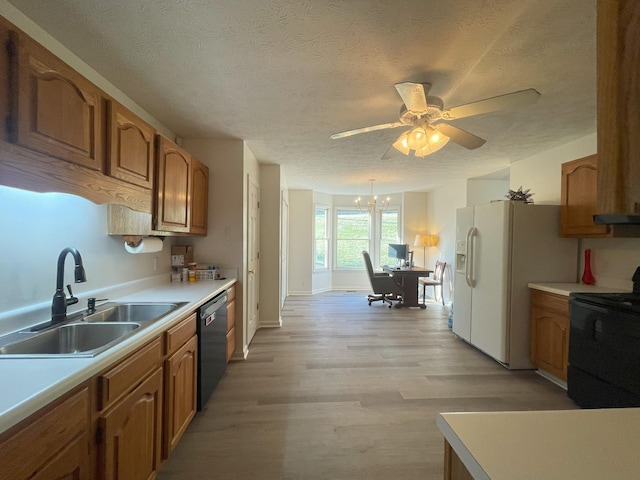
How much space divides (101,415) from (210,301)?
122 centimetres

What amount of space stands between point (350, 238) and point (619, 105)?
6.81 meters

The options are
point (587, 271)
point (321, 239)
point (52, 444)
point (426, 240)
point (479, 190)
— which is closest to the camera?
point (52, 444)

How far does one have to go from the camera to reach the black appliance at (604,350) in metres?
1.88

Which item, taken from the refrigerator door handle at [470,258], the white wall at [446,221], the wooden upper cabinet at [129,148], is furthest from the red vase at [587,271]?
the wooden upper cabinet at [129,148]

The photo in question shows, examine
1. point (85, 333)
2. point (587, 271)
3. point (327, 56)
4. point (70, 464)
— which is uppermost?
point (327, 56)

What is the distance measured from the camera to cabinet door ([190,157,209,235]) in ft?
8.93

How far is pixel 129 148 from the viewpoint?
5.72ft

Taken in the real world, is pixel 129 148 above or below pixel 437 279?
above

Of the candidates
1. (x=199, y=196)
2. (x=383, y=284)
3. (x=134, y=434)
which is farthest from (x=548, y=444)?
(x=383, y=284)

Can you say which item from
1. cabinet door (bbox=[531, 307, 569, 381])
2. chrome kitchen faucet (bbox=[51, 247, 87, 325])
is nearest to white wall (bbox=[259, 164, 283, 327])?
chrome kitchen faucet (bbox=[51, 247, 87, 325])

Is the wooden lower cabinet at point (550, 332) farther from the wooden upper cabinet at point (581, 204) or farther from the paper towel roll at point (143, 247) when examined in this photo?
the paper towel roll at point (143, 247)

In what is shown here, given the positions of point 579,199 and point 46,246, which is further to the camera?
point 579,199

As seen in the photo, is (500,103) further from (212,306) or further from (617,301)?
(212,306)

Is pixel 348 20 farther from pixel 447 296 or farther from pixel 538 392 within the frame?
pixel 447 296
